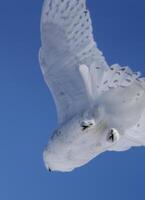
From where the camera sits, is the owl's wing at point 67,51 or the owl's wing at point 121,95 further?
the owl's wing at point 67,51

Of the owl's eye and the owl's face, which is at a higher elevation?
the owl's face

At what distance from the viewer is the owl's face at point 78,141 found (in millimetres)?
453

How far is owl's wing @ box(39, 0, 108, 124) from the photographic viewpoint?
0.51m

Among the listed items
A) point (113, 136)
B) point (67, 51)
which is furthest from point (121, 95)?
point (67, 51)

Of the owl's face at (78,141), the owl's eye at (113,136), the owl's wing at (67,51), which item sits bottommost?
the owl's eye at (113,136)

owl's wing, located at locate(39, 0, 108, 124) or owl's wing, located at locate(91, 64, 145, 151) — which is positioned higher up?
owl's wing, located at locate(39, 0, 108, 124)

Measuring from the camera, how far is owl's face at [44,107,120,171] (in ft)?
1.49

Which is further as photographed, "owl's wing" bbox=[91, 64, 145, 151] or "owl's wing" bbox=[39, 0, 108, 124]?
"owl's wing" bbox=[39, 0, 108, 124]

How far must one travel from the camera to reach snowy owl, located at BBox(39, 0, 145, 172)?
430 mm

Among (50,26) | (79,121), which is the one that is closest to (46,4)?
Result: (50,26)

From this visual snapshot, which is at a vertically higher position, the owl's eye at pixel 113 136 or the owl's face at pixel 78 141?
the owl's face at pixel 78 141

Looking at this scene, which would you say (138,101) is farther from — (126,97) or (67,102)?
(67,102)

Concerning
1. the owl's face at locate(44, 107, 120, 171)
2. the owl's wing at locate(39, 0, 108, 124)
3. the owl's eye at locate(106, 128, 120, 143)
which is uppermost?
the owl's wing at locate(39, 0, 108, 124)

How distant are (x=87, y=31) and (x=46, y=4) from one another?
2.0 inches
